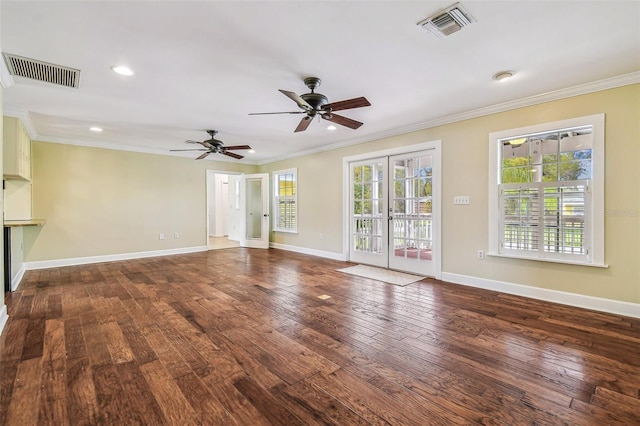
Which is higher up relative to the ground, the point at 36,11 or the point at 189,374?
the point at 36,11

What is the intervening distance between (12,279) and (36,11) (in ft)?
12.8

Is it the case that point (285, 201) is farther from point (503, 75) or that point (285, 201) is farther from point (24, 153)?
point (503, 75)

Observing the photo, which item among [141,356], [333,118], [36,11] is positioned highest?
[36,11]

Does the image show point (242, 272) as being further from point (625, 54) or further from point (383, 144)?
point (625, 54)

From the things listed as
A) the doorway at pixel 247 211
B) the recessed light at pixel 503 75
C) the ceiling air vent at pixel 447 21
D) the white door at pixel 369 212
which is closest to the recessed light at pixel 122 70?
the ceiling air vent at pixel 447 21

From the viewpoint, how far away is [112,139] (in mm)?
5699

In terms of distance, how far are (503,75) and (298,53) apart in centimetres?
213

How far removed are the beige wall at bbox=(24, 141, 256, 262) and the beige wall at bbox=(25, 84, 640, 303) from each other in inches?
0.7

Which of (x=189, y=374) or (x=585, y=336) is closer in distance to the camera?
(x=189, y=374)

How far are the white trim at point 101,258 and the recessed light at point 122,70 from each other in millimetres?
4566

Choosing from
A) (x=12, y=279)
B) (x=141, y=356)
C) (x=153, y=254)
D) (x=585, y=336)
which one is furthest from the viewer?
(x=153, y=254)

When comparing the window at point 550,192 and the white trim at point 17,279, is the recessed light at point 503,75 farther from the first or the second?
the white trim at point 17,279

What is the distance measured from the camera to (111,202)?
6082 millimetres

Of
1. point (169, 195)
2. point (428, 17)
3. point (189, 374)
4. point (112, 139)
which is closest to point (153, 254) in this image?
point (169, 195)
